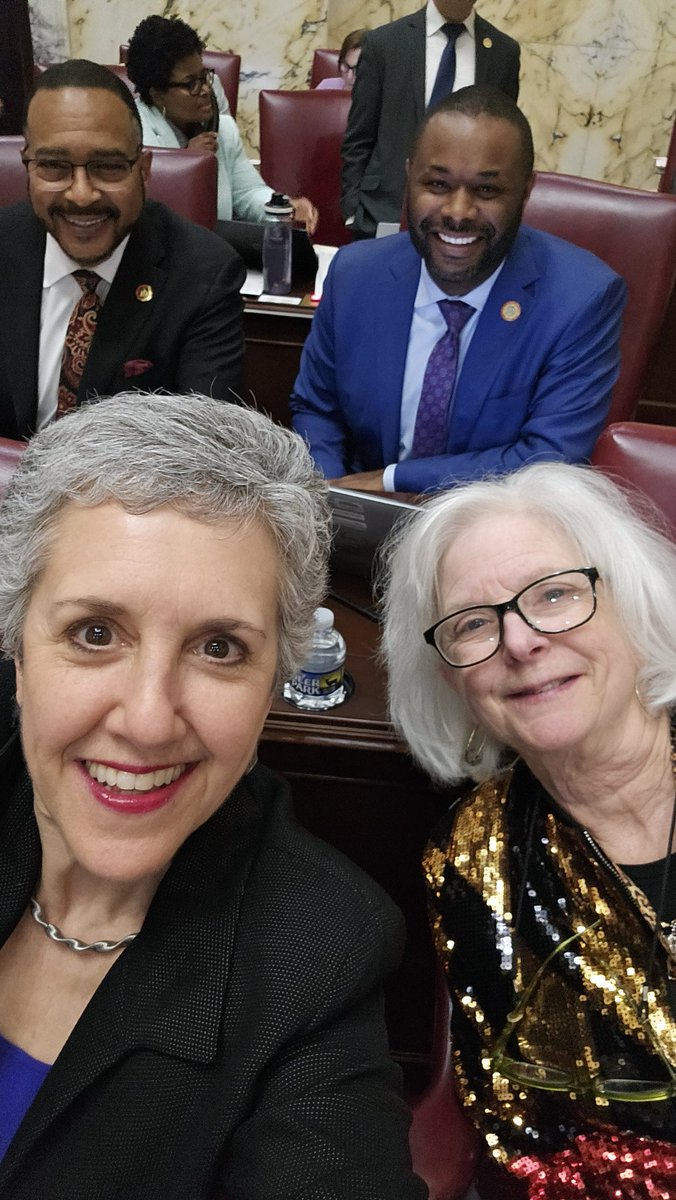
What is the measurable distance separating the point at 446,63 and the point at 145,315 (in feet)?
7.67

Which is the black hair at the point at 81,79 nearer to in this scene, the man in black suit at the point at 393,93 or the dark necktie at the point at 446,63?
the man in black suit at the point at 393,93

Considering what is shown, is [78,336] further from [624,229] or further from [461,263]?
[624,229]

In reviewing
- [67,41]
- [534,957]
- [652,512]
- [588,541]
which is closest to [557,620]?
[588,541]

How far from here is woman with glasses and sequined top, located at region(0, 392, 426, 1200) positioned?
0.90 metres

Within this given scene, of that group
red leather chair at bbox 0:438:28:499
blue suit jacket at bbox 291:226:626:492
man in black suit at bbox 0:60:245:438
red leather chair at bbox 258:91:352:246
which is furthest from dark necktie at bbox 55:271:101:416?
red leather chair at bbox 258:91:352:246

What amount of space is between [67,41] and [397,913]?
599 cm

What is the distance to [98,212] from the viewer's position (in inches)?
85.7

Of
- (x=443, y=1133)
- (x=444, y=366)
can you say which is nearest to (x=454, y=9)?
(x=444, y=366)

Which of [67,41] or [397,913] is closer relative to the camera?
[397,913]

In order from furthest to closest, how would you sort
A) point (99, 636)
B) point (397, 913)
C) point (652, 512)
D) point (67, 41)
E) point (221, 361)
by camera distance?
point (67, 41)
point (221, 361)
point (652, 512)
point (397, 913)
point (99, 636)

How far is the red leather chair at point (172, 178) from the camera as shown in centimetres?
256

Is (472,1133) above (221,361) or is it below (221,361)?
below

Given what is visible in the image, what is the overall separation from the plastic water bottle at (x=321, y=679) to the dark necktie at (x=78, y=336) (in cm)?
114

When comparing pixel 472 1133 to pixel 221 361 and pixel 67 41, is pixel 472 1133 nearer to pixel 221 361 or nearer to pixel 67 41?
pixel 221 361
